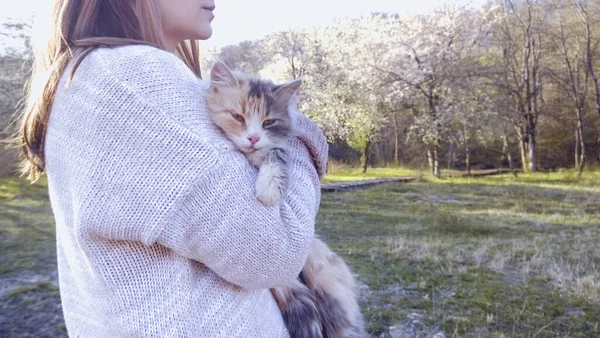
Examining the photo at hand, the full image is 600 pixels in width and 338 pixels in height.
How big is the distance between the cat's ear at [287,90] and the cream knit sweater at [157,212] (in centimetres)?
51

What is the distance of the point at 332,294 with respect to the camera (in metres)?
1.20

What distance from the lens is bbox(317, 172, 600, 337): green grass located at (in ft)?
11.4

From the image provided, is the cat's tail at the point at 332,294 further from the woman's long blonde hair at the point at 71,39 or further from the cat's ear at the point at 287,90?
the woman's long blonde hair at the point at 71,39

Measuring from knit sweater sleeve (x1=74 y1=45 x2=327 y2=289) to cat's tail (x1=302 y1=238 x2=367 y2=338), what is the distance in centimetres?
24

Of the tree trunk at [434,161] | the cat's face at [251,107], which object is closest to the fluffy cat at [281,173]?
the cat's face at [251,107]

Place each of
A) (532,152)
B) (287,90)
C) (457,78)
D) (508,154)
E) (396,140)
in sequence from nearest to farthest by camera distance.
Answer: (287,90), (457,78), (532,152), (508,154), (396,140)

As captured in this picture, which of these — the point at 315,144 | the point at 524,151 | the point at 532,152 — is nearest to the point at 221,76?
the point at 315,144

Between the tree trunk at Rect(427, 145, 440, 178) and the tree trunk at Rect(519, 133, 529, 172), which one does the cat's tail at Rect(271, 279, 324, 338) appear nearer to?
the tree trunk at Rect(427, 145, 440, 178)

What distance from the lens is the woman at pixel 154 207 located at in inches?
34.7

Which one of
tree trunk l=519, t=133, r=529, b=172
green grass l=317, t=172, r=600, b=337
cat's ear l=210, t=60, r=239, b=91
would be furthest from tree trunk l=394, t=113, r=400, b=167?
cat's ear l=210, t=60, r=239, b=91

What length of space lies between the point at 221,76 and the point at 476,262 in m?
4.11

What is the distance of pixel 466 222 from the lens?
6.79 metres

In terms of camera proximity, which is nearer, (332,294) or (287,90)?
(332,294)

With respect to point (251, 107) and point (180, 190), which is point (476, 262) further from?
point (180, 190)
